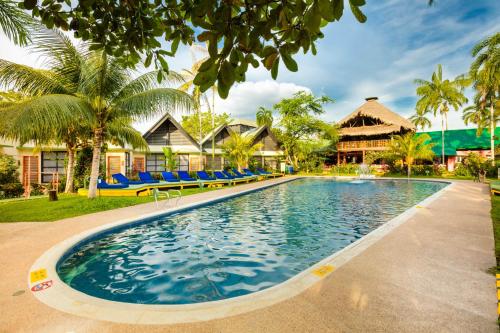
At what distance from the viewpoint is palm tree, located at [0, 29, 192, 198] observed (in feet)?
29.0

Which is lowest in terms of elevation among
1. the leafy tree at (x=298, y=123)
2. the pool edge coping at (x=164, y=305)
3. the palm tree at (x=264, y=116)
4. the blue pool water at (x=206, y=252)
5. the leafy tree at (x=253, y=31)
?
the blue pool water at (x=206, y=252)

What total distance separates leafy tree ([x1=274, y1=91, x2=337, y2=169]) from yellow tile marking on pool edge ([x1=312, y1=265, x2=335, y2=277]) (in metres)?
28.1

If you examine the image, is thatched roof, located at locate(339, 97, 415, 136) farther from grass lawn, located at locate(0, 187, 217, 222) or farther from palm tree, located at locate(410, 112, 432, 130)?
grass lawn, located at locate(0, 187, 217, 222)

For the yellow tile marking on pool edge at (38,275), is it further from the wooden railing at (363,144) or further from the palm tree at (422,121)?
the palm tree at (422,121)

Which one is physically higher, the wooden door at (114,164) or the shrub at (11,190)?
the wooden door at (114,164)

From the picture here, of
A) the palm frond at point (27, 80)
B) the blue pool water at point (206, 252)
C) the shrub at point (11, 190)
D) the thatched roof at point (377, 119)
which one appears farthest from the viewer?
the thatched roof at point (377, 119)

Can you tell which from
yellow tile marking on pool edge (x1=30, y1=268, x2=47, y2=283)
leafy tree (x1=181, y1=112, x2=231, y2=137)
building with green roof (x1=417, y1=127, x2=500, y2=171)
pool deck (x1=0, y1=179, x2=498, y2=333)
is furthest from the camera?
leafy tree (x1=181, y1=112, x2=231, y2=137)

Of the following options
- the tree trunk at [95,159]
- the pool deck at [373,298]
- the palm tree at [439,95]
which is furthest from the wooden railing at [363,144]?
the tree trunk at [95,159]

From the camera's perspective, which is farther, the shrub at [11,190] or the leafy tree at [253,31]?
the shrub at [11,190]

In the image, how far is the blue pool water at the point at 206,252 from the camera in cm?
418

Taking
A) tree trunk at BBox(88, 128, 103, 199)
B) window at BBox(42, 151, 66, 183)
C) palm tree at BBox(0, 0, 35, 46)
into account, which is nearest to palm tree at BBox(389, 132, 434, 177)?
tree trunk at BBox(88, 128, 103, 199)

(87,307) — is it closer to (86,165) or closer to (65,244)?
(65,244)

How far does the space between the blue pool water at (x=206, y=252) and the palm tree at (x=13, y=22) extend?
16.4ft

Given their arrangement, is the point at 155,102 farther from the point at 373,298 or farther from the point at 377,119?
the point at 377,119
